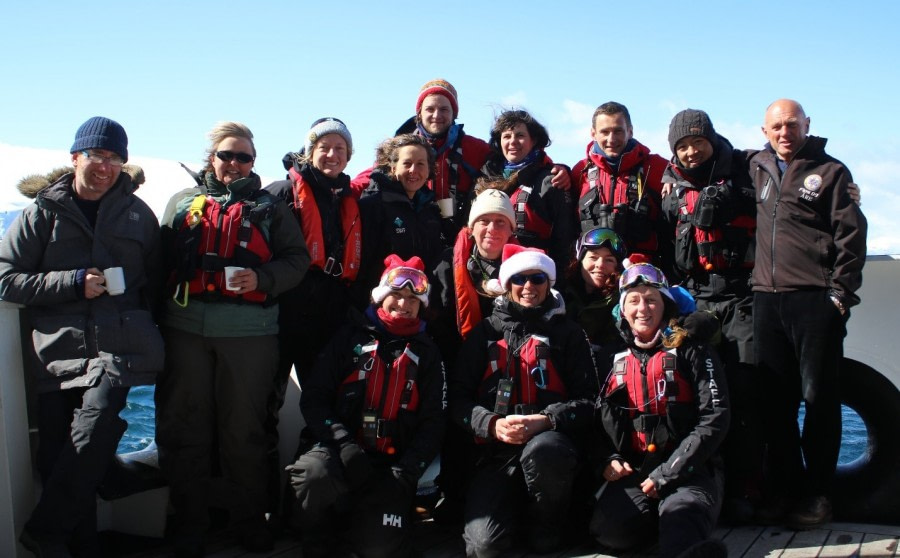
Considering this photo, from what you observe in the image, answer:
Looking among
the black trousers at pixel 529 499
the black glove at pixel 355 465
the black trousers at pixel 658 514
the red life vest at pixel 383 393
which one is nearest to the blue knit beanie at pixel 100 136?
the red life vest at pixel 383 393

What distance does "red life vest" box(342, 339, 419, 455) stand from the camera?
4.34 m

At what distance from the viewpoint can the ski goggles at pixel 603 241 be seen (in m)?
5.00

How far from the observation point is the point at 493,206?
195 inches

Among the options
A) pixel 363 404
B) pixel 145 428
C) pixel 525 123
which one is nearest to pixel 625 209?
pixel 525 123

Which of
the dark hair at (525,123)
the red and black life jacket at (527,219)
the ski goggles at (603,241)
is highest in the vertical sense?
the dark hair at (525,123)

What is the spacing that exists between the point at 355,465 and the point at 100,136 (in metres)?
2.10

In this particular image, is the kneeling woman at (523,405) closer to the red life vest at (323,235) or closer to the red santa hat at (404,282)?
the red santa hat at (404,282)

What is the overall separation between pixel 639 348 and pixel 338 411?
1.65 meters

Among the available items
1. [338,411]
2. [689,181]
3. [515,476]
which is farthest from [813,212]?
[338,411]

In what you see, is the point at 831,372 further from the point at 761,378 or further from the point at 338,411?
the point at 338,411

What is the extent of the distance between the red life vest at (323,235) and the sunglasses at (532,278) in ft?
3.56

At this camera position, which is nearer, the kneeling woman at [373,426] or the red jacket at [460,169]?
the kneeling woman at [373,426]

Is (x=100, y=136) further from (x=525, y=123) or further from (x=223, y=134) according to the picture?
(x=525, y=123)

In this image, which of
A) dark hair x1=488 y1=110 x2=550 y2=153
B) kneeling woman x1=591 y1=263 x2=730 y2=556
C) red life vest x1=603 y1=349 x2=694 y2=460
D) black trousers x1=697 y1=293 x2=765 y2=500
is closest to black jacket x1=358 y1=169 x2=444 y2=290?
dark hair x1=488 y1=110 x2=550 y2=153
